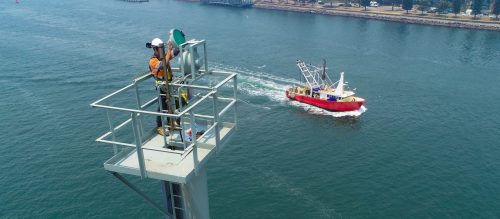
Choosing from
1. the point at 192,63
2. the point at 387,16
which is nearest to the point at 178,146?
the point at 192,63

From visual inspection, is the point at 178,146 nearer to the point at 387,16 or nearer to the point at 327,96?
Result: the point at 327,96

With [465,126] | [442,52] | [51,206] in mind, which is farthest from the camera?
[442,52]

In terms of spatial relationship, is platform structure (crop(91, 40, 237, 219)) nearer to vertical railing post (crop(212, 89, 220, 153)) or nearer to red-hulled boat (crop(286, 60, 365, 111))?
vertical railing post (crop(212, 89, 220, 153))

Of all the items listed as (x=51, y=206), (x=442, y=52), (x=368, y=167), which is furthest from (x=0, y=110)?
(x=442, y=52)

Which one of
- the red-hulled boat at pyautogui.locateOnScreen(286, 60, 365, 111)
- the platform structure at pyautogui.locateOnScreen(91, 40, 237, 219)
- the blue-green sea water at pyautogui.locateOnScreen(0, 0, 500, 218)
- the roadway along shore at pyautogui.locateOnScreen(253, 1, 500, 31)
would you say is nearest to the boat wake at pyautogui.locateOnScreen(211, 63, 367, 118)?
the blue-green sea water at pyautogui.locateOnScreen(0, 0, 500, 218)

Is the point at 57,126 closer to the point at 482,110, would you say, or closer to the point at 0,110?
the point at 0,110
